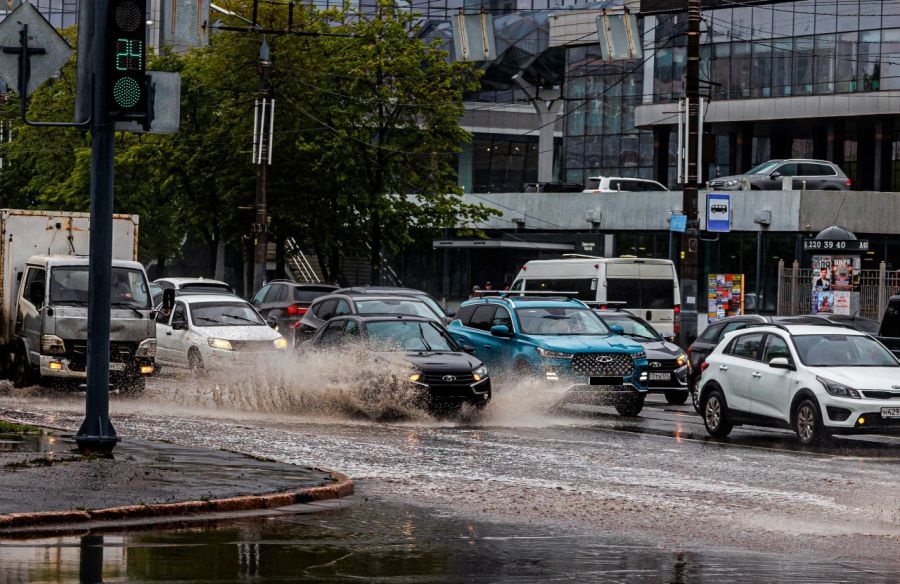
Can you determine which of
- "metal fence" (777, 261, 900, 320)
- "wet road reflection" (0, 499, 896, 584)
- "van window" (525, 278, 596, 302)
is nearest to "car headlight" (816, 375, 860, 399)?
"wet road reflection" (0, 499, 896, 584)

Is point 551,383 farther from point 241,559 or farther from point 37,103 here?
point 37,103

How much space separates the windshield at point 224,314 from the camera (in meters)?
29.9

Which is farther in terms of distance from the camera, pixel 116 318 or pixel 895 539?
pixel 116 318

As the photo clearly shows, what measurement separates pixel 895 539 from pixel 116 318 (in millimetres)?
16375

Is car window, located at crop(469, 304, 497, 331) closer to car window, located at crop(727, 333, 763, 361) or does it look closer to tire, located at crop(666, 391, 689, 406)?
tire, located at crop(666, 391, 689, 406)

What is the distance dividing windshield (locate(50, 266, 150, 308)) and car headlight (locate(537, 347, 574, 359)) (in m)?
6.54

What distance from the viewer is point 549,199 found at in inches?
2440

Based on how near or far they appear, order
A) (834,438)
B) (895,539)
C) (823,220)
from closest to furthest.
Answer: (895,539)
(834,438)
(823,220)

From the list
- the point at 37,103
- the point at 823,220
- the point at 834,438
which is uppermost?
the point at 37,103

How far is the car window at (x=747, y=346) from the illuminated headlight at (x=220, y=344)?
429 inches

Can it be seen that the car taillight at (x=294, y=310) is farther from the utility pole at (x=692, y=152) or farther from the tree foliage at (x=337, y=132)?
the tree foliage at (x=337, y=132)

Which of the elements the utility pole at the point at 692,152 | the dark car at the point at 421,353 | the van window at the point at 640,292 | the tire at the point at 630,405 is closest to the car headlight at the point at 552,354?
the tire at the point at 630,405

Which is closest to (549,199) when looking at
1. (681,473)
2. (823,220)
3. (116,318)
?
(823,220)

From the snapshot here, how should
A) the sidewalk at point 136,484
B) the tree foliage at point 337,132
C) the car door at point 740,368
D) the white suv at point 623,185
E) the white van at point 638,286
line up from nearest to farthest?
the sidewalk at point 136,484
the car door at point 740,368
the white van at point 638,286
the tree foliage at point 337,132
the white suv at point 623,185
